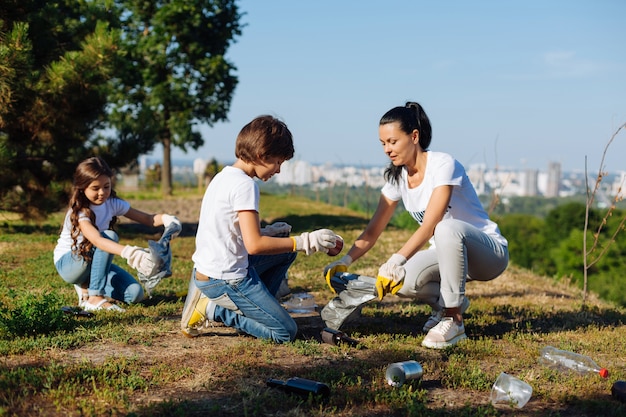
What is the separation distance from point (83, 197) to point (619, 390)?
3870 mm

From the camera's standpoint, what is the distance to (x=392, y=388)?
10.1ft

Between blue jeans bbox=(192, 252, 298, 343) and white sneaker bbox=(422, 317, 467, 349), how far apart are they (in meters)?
0.84

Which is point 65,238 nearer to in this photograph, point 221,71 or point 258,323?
point 258,323

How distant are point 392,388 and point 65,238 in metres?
3.17

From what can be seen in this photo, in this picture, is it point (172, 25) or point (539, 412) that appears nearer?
point (539, 412)

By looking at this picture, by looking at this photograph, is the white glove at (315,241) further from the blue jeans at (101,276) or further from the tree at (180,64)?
the tree at (180,64)

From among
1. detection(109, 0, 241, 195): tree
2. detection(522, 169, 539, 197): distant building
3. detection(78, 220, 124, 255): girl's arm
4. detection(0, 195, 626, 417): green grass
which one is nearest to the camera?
detection(0, 195, 626, 417): green grass

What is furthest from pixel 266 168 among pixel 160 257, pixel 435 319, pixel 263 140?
pixel 435 319

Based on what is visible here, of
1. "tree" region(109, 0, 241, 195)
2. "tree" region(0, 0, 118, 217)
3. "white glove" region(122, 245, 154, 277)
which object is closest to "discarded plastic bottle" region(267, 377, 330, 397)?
"white glove" region(122, 245, 154, 277)

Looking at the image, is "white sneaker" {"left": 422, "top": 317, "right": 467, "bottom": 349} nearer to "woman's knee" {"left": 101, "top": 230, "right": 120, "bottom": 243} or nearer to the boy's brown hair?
the boy's brown hair

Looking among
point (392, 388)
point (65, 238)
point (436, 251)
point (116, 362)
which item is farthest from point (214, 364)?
point (65, 238)

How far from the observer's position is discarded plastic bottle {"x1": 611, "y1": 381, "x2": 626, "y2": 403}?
307 cm

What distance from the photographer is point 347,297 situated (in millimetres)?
4090

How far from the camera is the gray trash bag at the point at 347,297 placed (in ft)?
13.2
